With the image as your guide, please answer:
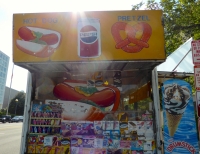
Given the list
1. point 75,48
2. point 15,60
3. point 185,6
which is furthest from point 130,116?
point 185,6

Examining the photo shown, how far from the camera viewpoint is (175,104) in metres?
4.11

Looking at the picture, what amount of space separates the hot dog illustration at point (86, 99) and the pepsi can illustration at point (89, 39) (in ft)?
3.55

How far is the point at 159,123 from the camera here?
4.00 meters

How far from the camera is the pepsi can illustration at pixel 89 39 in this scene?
11.9ft

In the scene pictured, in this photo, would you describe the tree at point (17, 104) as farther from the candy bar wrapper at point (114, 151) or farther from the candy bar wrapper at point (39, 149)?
the candy bar wrapper at point (114, 151)

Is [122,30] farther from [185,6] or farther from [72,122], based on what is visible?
[185,6]

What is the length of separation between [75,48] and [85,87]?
1144 mm

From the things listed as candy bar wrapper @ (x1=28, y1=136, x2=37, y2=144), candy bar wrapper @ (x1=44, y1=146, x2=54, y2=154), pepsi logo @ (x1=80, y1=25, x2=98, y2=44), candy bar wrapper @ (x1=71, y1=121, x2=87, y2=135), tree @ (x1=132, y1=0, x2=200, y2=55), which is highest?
tree @ (x1=132, y1=0, x2=200, y2=55)

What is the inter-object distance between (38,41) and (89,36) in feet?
2.94

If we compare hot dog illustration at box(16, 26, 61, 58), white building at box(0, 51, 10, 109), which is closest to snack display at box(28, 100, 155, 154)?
hot dog illustration at box(16, 26, 61, 58)

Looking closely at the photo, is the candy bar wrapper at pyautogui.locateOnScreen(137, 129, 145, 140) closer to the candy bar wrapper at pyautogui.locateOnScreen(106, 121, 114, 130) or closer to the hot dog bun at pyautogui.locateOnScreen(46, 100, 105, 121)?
the candy bar wrapper at pyautogui.locateOnScreen(106, 121, 114, 130)

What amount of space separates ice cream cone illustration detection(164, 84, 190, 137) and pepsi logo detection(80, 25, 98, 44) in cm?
185

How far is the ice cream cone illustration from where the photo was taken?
13.4 ft

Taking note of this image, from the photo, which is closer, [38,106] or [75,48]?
[75,48]
